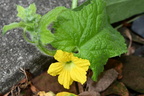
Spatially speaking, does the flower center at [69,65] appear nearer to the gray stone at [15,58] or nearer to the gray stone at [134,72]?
the gray stone at [15,58]

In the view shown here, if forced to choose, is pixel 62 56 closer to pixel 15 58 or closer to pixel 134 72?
pixel 15 58

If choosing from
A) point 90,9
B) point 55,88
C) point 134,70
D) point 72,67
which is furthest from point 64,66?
Answer: point 134,70

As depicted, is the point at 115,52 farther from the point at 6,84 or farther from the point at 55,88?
the point at 6,84

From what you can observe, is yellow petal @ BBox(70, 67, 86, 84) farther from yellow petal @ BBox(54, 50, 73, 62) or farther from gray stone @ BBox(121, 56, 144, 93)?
gray stone @ BBox(121, 56, 144, 93)

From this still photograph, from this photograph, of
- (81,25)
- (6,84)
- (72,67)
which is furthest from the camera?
(6,84)

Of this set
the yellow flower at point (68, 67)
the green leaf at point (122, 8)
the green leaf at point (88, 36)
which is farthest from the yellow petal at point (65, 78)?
the green leaf at point (122, 8)
